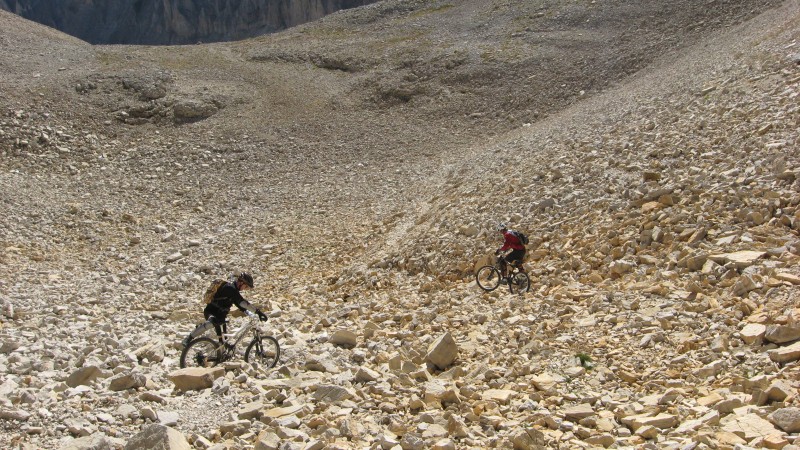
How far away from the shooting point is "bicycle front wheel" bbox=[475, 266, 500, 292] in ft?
46.5

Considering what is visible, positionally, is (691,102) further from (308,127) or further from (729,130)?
(308,127)

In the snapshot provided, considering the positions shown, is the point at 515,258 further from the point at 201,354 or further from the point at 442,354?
the point at 201,354

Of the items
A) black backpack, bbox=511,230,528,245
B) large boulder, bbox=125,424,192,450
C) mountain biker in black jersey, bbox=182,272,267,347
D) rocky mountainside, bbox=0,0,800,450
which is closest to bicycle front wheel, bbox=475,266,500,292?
rocky mountainside, bbox=0,0,800,450

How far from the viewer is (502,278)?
46.3ft

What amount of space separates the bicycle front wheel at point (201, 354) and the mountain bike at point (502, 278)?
19.5ft

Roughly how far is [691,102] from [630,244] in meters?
9.10

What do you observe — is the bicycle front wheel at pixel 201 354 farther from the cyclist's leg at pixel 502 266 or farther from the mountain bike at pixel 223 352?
the cyclist's leg at pixel 502 266

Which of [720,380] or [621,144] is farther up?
[621,144]

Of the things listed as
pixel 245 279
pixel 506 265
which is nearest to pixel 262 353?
pixel 245 279

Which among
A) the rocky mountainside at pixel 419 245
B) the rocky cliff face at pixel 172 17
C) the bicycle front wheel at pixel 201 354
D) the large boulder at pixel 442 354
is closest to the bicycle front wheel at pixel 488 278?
the rocky mountainside at pixel 419 245

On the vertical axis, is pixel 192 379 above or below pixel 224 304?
below

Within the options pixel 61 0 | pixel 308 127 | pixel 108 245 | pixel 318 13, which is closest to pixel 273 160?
pixel 308 127

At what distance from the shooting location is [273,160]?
3055cm

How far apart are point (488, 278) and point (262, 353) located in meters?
5.56
